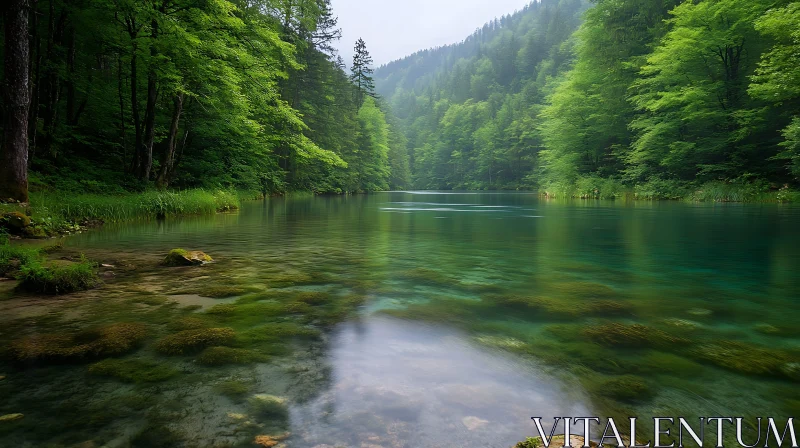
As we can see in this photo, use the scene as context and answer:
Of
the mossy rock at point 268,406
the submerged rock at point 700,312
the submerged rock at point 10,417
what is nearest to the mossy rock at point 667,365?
the submerged rock at point 700,312

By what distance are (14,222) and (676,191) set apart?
28.0 m

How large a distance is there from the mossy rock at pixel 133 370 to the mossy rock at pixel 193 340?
0.21 metres

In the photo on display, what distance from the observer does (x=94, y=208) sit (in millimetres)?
10367

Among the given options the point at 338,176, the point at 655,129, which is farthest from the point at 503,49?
the point at 655,129

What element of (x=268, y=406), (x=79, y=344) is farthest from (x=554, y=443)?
(x=79, y=344)

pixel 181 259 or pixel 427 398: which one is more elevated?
pixel 181 259

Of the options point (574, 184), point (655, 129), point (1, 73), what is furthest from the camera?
point (574, 184)

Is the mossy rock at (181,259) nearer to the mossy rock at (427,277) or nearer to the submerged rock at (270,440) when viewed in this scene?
the mossy rock at (427,277)

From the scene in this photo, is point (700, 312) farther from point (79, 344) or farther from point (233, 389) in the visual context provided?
point (79, 344)

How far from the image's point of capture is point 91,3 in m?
12.4

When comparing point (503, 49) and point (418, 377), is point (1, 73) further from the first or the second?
point (503, 49)

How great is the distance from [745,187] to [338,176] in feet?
101

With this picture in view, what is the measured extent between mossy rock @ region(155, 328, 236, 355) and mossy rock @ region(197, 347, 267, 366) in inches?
4.6

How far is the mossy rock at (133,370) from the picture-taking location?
2416 millimetres
